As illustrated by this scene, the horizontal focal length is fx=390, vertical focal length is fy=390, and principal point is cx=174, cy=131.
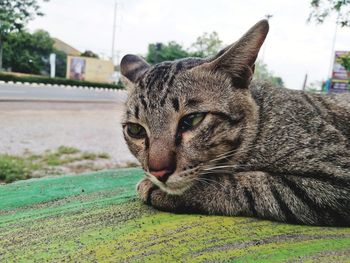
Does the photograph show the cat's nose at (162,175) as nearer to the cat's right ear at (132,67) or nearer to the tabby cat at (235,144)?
the tabby cat at (235,144)

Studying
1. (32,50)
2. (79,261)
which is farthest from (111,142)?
(32,50)

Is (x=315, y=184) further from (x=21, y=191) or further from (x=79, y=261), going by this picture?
(x=21, y=191)

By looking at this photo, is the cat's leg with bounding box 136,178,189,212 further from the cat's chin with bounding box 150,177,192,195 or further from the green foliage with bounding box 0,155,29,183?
the green foliage with bounding box 0,155,29,183

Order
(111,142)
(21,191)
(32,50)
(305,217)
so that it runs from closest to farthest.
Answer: (305,217) < (21,191) < (111,142) < (32,50)

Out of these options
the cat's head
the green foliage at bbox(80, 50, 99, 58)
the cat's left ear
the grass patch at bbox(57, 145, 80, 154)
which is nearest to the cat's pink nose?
the cat's head

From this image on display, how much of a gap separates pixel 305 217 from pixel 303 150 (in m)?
0.41

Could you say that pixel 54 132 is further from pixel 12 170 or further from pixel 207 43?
pixel 207 43

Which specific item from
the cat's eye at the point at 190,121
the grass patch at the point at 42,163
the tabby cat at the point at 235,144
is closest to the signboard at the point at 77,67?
the grass patch at the point at 42,163

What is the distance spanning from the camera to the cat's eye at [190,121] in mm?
2071

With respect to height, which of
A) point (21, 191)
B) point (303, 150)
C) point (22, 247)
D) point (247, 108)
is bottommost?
point (21, 191)

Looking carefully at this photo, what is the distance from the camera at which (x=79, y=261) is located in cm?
132

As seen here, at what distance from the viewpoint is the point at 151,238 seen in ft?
4.98

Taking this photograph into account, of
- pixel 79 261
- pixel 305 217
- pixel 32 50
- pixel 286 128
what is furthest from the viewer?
pixel 32 50

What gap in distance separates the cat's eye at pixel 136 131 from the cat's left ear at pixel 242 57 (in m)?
0.52
